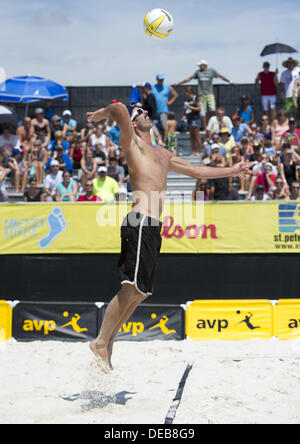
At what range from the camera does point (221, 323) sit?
9.39 metres

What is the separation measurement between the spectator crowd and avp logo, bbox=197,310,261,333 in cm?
234

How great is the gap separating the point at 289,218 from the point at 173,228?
1739 millimetres

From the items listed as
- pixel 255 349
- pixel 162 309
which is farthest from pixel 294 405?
pixel 162 309

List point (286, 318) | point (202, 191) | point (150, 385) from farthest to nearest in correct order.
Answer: point (202, 191) < point (286, 318) < point (150, 385)

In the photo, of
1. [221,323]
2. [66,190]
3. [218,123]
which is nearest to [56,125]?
[66,190]

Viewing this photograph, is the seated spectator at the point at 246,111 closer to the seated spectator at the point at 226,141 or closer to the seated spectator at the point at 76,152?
the seated spectator at the point at 226,141

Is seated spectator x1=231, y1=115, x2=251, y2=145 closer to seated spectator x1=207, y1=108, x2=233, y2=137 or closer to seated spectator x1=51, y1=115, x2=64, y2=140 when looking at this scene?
seated spectator x1=207, y1=108, x2=233, y2=137

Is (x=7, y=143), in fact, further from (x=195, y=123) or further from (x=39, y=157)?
(x=195, y=123)

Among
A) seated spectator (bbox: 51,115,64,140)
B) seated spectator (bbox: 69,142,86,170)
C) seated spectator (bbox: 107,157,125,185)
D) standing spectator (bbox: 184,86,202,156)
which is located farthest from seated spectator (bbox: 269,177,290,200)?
seated spectator (bbox: 51,115,64,140)

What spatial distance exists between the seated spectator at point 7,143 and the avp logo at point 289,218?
21.3ft

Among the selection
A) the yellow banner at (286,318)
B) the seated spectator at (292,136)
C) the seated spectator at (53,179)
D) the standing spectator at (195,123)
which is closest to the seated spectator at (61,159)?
the seated spectator at (53,179)

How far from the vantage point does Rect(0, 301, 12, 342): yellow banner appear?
31.2ft

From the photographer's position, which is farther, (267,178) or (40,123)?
(40,123)

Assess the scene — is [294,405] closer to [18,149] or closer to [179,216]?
[179,216]
